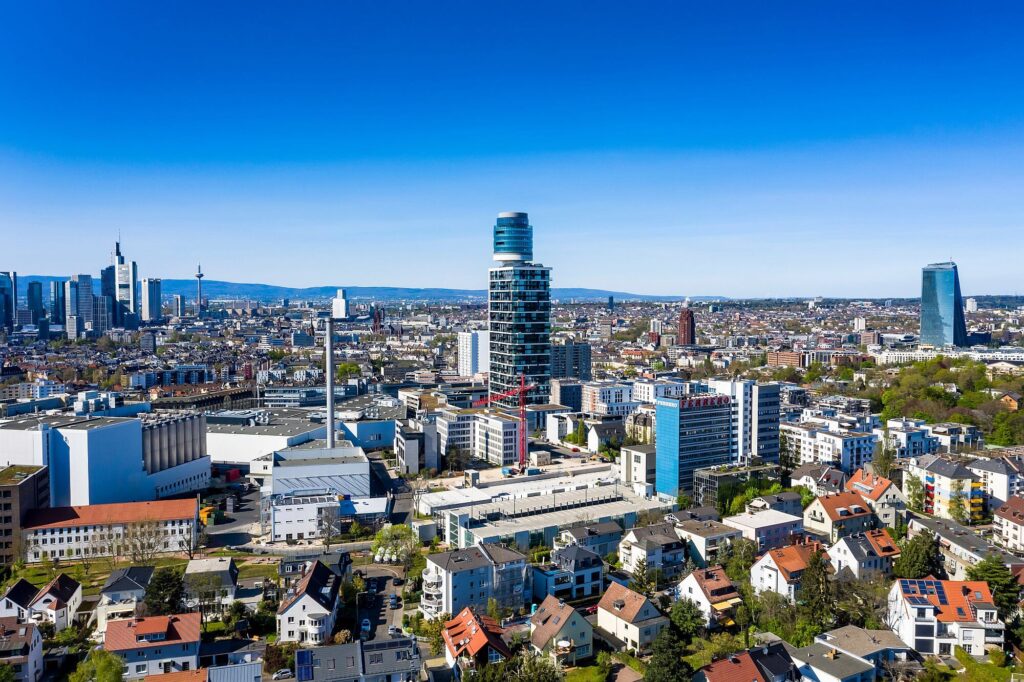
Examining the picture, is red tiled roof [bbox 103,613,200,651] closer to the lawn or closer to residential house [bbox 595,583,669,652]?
the lawn

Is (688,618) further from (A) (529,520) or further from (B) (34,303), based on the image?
(B) (34,303)

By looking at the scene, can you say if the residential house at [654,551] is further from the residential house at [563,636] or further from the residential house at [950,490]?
the residential house at [950,490]

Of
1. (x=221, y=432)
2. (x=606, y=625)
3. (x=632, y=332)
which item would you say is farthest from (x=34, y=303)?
(x=606, y=625)

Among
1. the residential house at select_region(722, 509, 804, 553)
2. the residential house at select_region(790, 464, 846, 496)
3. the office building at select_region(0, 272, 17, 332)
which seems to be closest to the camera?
the residential house at select_region(722, 509, 804, 553)

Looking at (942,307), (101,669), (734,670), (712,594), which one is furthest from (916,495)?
(942,307)

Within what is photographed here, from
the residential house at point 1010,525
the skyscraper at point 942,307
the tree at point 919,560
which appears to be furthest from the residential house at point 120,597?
the skyscraper at point 942,307

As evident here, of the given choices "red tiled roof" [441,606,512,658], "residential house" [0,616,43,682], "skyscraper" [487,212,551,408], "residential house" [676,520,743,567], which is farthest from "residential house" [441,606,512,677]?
"skyscraper" [487,212,551,408]

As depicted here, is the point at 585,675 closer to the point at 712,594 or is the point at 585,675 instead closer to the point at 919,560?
the point at 712,594
